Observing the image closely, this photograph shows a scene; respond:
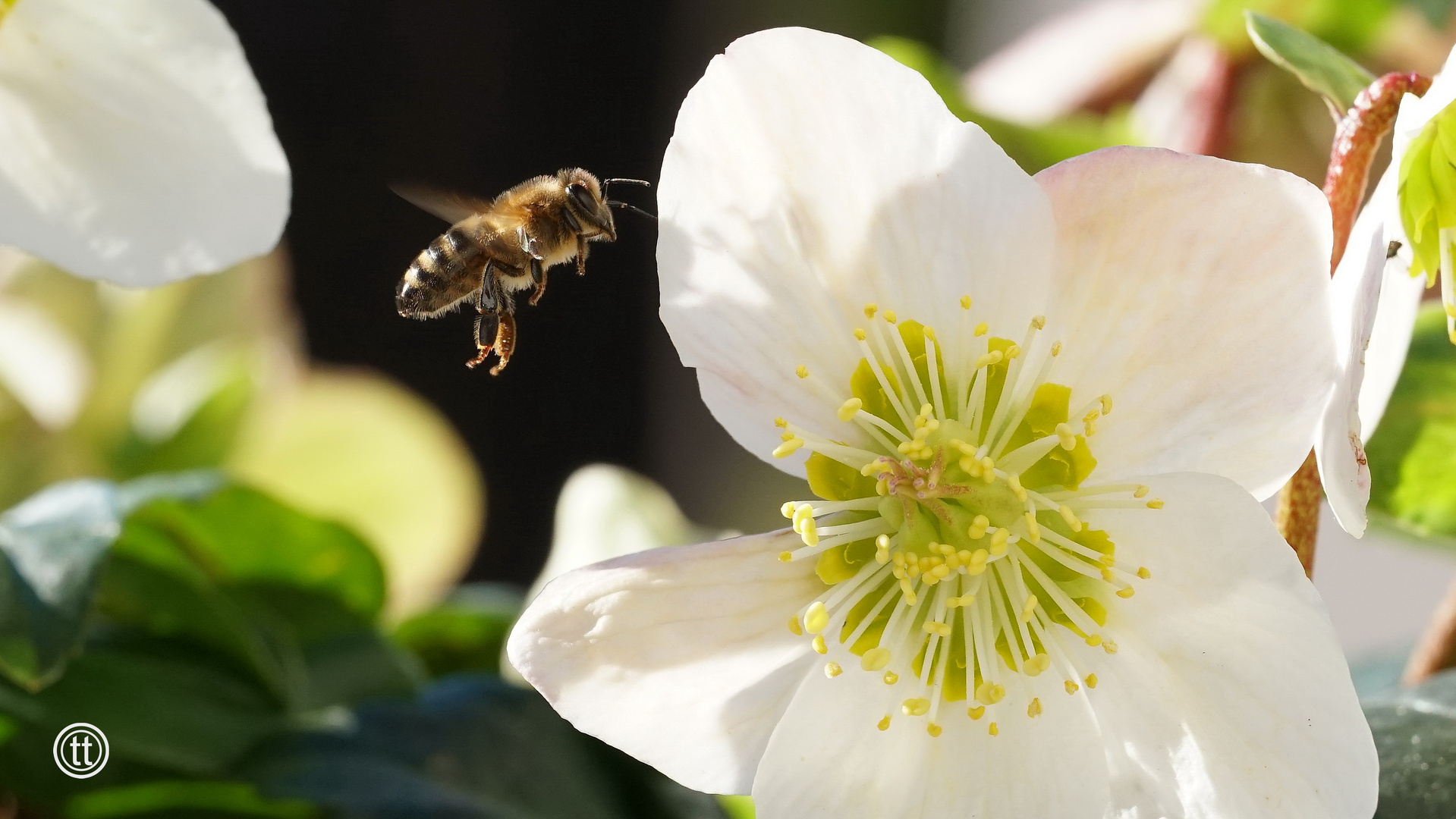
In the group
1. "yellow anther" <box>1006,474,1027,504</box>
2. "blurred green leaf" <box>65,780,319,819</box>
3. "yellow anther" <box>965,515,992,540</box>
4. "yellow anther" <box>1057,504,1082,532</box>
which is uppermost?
"yellow anther" <box>1057,504,1082,532</box>

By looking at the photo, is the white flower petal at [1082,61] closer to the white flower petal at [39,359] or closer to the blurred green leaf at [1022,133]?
the blurred green leaf at [1022,133]

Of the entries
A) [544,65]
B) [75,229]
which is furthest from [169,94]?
[544,65]

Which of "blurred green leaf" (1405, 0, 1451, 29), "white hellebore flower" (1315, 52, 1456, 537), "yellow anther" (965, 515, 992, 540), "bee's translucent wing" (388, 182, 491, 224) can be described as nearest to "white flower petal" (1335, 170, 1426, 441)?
"white hellebore flower" (1315, 52, 1456, 537)

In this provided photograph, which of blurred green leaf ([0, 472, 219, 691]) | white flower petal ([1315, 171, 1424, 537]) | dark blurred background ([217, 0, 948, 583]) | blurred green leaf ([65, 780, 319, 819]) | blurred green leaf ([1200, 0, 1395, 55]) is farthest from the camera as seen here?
dark blurred background ([217, 0, 948, 583])

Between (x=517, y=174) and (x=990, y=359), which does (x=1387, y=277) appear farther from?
(x=517, y=174)

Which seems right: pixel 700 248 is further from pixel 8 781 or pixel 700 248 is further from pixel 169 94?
pixel 8 781

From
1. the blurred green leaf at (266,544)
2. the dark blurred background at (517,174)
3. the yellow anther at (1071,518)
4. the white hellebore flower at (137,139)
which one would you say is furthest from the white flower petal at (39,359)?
the dark blurred background at (517,174)

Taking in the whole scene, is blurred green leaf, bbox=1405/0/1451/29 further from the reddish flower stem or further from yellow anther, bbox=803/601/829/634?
yellow anther, bbox=803/601/829/634
